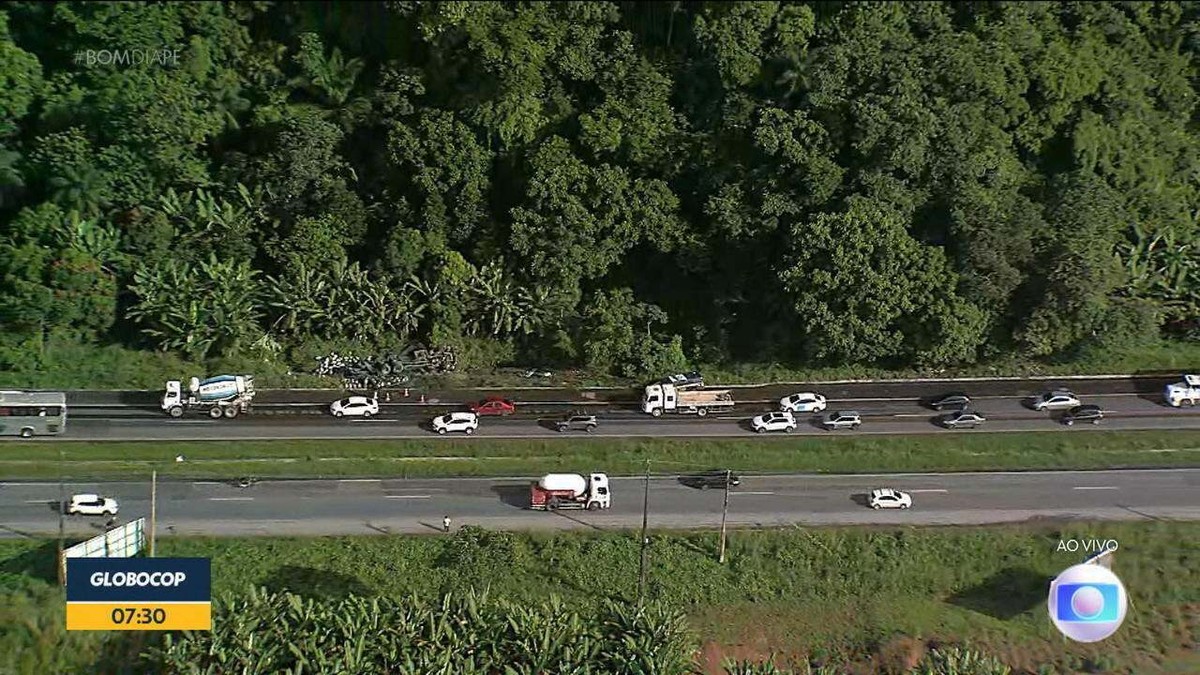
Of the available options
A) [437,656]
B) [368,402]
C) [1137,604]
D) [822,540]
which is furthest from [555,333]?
[1137,604]

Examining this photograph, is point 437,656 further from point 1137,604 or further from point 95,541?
point 1137,604

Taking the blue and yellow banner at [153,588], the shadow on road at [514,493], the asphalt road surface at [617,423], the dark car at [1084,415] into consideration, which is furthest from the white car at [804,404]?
the blue and yellow banner at [153,588]

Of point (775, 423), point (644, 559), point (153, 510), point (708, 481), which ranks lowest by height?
point (644, 559)

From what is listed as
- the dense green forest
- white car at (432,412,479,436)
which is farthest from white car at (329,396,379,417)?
the dense green forest

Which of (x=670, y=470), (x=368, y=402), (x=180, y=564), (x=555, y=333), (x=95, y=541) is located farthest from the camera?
(x=555, y=333)

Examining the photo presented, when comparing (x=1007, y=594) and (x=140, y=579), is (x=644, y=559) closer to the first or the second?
(x=1007, y=594)

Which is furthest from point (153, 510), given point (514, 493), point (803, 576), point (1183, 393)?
point (1183, 393)
